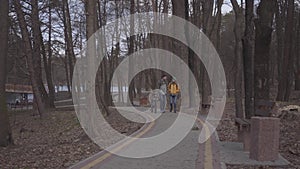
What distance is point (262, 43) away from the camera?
1122 cm

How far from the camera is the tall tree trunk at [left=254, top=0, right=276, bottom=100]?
36.2ft

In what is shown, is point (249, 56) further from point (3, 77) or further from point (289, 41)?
point (289, 41)

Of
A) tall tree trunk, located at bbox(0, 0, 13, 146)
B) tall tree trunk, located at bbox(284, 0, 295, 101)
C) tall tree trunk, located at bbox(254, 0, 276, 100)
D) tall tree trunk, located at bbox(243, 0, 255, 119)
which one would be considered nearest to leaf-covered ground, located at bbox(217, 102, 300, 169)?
tall tree trunk, located at bbox(243, 0, 255, 119)

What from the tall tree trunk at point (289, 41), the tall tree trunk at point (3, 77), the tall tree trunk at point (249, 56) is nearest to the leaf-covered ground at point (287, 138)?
the tall tree trunk at point (249, 56)

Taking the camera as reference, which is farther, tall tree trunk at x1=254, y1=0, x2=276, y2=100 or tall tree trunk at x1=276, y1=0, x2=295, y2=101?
tall tree trunk at x1=276, y1=0, x2=295, y2=101

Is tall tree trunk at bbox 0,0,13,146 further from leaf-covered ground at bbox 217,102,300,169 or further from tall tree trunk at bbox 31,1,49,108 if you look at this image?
tall tree trunk at bbox 31,1,49,108

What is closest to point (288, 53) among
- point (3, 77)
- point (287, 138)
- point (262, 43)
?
point (287, 138)

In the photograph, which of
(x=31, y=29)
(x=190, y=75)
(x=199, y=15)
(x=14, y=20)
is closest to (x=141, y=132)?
(x=190, y=75)

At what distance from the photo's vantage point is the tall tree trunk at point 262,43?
36.2 feet

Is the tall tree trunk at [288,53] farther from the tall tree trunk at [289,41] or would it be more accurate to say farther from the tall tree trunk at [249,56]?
the tall tree trunk at [249,56]

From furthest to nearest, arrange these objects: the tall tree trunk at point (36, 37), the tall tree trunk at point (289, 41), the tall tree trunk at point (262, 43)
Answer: the tall tree trunk at point (289, 41), the tall tree trunk at point (36, 37), the tall tree trunk at point (262, 43)

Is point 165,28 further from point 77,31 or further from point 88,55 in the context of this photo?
point 88,55

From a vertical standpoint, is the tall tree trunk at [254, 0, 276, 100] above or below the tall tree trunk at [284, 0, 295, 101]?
below

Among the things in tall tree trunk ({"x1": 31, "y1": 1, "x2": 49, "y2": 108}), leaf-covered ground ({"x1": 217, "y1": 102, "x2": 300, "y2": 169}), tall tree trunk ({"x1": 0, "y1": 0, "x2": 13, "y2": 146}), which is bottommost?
leaf-covered ground ({"x1": 217, "y1": 102, "x2": 300, "y2": 169})
